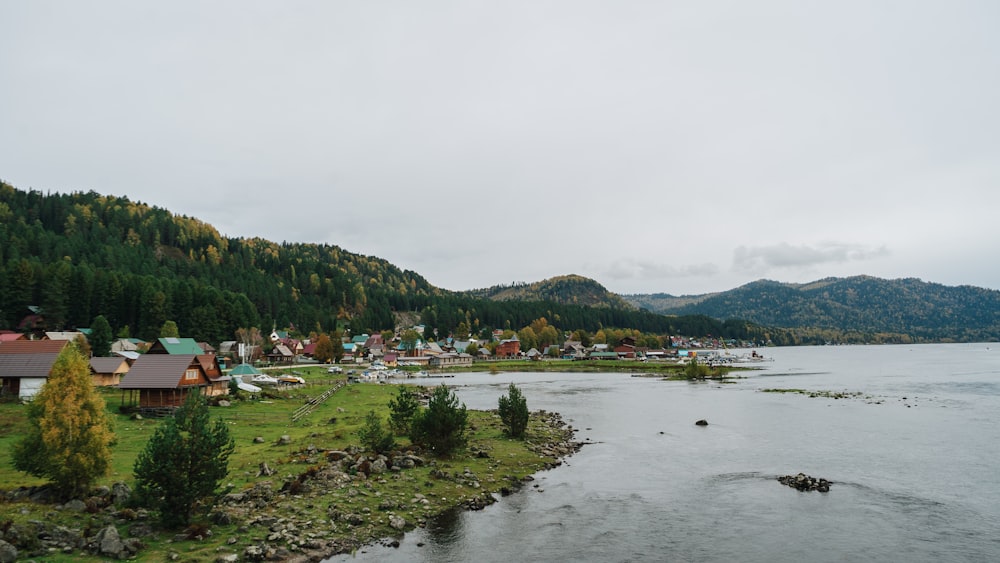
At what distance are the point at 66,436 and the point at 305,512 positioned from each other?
10.4 metres

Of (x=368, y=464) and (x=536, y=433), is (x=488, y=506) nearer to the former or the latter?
(x=368, y=464)

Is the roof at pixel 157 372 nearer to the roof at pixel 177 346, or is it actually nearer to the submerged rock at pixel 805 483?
the roof at pixel 177 346

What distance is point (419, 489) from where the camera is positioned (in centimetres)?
2934

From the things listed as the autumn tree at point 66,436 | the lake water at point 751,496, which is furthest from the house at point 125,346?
the autumn tree at point 66,436

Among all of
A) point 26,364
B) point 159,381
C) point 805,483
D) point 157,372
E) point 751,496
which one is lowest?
point 751,496

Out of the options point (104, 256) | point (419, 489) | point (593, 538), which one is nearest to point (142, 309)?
point (104, 256)

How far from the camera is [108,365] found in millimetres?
61125

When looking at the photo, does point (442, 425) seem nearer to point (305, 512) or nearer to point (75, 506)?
point (305, 512)

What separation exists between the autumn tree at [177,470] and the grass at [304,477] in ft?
3.28

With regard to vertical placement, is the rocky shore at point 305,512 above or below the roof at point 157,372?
below

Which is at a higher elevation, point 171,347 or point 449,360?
point 171,347

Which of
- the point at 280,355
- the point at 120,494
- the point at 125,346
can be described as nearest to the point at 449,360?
the point at 280,355

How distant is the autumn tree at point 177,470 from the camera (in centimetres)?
2092

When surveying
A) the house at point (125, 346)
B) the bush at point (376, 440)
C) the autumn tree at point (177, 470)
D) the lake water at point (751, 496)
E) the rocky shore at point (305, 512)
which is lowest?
the lake water at point (751, 496)
